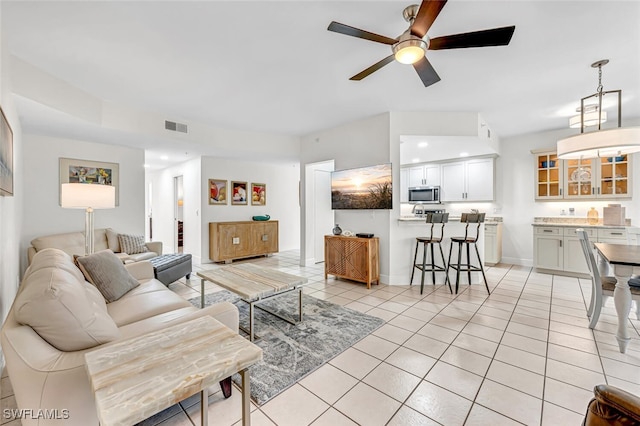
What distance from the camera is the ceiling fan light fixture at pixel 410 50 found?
6.17 feet

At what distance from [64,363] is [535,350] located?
3.22 metres

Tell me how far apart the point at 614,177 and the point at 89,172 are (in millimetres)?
8918

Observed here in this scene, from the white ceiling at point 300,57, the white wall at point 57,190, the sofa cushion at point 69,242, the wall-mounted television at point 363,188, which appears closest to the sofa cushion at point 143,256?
the sofa cushion at point 69,242

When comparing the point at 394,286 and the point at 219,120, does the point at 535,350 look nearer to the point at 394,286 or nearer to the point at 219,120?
the point at 394,286

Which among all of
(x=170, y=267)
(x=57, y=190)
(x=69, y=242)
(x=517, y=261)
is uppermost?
(x=57, y=190)

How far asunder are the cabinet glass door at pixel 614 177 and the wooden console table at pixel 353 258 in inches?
160

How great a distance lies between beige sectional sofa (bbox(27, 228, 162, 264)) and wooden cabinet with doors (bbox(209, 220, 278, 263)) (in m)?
1.23

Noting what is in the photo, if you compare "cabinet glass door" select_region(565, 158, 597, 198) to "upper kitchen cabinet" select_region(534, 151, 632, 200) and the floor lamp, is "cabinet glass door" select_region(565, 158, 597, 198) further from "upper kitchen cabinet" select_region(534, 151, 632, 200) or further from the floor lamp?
the floor lamp

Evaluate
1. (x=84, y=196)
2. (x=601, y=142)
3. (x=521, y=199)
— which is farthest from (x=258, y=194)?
(x=601, y=142)

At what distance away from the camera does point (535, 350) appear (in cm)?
226

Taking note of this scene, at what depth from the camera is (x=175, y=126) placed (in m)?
4.34

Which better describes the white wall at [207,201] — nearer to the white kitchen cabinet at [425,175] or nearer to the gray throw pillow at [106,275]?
the white kitchen cabinet at [425,175]

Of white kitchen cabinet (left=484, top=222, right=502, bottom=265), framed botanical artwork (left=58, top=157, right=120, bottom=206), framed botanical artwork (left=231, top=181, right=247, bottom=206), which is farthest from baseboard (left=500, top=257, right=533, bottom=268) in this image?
framed botanical artwork (left=58, top=157, right=120, bottom=206)

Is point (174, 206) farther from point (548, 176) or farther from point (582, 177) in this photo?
point (582, 177)
